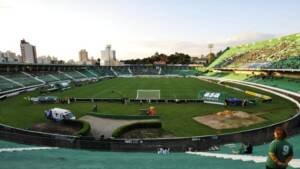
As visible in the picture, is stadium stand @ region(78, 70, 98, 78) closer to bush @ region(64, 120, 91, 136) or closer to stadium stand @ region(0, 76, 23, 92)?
stadium stand @ region(0, 76, 23, 92)

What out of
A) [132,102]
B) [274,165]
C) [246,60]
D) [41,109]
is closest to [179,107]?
[132,102]

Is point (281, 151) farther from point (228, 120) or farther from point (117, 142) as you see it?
point (228, 120)

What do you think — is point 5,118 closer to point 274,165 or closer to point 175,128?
point 175,128

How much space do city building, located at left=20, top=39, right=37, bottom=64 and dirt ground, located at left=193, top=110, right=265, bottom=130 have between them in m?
180

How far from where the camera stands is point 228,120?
1241 inches

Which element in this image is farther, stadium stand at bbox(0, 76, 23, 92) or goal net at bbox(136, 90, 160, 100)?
stadium stand at bbox(0, 76, 23, 92)

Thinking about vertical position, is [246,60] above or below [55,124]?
above

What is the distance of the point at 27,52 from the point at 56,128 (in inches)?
7403

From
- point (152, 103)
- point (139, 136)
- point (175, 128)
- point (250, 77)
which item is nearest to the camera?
point (139, 136)

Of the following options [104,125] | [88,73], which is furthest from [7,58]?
[104,125]

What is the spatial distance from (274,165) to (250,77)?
78041mm

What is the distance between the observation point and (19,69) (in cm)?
8719

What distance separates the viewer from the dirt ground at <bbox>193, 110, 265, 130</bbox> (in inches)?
1163

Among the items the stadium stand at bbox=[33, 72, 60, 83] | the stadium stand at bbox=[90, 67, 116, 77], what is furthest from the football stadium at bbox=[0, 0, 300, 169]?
the stadium stand at bbox=[90, 67, 116, 77]
